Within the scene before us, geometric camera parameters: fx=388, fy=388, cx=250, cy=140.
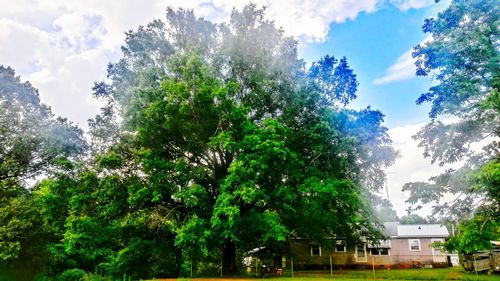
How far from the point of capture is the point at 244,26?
25.9 meters

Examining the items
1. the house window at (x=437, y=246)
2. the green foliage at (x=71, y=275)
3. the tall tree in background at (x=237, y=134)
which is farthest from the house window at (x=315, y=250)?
the green foliage at (x=71, y=275)

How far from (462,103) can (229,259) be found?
56.6 ft

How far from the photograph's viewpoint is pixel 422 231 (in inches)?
1629

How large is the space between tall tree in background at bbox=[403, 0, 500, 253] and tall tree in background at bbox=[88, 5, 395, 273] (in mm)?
4876

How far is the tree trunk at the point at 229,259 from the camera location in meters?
26.3

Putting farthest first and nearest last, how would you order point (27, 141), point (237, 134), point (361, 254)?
1. point (361, 254)
2. point (27, 141)
3. point (237, 134)

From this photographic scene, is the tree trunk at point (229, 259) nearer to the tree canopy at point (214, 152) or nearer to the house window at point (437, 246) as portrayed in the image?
the tree canopy at point (214, 152)

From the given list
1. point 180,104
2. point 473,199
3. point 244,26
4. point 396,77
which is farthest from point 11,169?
point 473,199

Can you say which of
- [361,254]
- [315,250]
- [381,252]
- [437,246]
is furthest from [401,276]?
[315,250]

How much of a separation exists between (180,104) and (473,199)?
15687 mm

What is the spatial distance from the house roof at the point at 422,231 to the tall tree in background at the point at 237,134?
16160 millimetres

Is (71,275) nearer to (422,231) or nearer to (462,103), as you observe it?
(462,103)

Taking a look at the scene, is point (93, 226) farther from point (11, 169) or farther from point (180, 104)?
point (11, 169)

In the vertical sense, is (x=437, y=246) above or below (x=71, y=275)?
above
